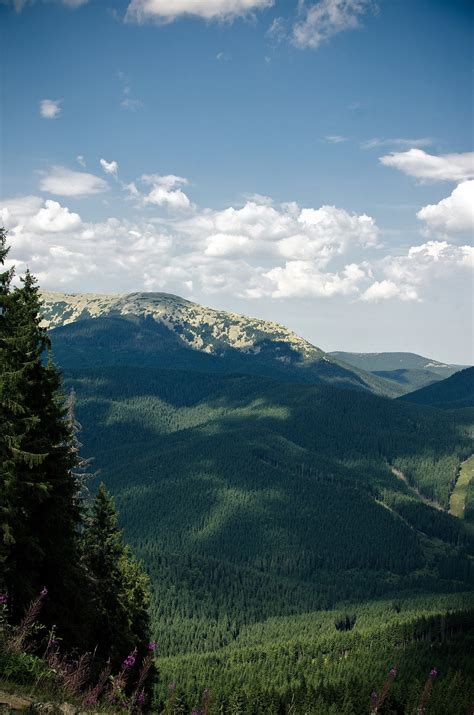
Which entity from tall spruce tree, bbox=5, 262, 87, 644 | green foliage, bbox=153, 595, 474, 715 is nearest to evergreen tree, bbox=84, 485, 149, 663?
tall spruce tree, bbox=5, 262, 87, 644

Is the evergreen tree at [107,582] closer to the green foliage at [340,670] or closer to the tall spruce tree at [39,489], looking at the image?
the tall spruce tree at [39,489]

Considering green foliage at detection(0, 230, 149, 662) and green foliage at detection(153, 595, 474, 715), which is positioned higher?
green foliage at detection(0, 230, 149, 662)

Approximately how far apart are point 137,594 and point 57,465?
2303 centimetres

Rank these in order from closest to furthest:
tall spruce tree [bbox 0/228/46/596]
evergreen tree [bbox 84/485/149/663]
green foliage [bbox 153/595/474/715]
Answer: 1. tall spruce tree [bbox 0/228/46/596]
2. evergreen tree [bbox 84/485/149/663]
3. green foliage [bbox 153/595/474/715]

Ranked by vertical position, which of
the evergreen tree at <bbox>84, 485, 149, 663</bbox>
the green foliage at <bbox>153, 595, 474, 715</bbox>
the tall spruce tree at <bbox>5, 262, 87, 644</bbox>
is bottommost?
the green foliage at <bbox>153, 595, 474, 715</bbox>

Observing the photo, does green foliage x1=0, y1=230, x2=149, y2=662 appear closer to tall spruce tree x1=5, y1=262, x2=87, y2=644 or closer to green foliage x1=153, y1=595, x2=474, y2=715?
tall spruce tree x1=5, y1=262, x2=87, y2=644

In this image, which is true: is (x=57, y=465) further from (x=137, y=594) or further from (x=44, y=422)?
(x=137, y=594)

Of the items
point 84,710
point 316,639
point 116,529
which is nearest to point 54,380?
point 116,529

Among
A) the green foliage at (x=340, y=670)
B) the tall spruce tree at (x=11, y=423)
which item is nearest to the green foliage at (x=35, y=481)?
the tall spruce tree at (x=11, y=423)

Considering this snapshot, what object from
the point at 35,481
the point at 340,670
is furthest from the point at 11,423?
the point at 340,670

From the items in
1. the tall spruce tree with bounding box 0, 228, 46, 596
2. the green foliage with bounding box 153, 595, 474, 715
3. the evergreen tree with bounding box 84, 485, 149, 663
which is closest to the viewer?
the tall spruce tree with bounding box 0, 228, 46, 596

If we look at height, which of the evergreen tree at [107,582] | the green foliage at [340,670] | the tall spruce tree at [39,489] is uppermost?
the tall spruce tree at [39,489]

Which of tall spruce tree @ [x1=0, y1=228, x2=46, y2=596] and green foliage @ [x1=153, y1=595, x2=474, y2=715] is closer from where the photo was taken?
tall spruce tree @ [x1=0, y1=228, x2=46, y2=596]

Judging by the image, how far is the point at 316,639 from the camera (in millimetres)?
194250
